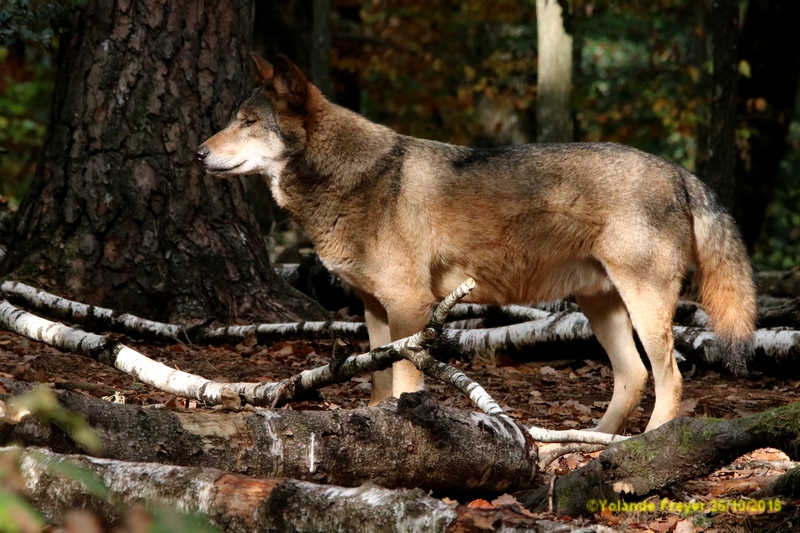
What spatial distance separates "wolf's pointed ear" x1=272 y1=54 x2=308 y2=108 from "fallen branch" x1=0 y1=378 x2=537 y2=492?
131 inches

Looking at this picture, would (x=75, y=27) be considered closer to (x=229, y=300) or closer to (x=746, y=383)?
(x=229, y=300)

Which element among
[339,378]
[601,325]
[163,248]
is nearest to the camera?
[339,378]

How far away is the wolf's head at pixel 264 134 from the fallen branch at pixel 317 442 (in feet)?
10.5

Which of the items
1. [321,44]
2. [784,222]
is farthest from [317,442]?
[784,222]

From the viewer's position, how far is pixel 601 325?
6816 mm

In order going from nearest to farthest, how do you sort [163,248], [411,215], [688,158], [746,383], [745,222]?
1. [411,215]
2. [746,383]
3. [163,248]
4. [745,222]
5. [688,158]

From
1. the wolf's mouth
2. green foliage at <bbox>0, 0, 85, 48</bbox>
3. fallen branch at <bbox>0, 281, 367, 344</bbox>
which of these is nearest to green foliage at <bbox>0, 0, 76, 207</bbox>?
green foliage at <bbox>0, 0, 85, 48</bbox>

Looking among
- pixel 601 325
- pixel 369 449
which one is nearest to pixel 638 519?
pixel 369 449

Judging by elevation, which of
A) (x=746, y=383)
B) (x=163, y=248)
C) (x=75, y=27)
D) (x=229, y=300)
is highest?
(x=75, y=27)

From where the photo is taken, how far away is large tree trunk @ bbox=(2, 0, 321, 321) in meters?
8.41

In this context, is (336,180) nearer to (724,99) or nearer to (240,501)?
(240,501)

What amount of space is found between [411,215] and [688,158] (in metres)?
23.7

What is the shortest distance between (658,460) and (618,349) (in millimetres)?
2839

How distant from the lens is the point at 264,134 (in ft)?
21.6
